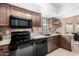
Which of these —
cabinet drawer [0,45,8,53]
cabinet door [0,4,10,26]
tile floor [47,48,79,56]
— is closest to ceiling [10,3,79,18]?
cabinet door [0,4,10,26]

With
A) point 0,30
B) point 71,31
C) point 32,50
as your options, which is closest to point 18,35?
point 0,30

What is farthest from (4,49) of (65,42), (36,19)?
(65,42)

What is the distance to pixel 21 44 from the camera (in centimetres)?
183

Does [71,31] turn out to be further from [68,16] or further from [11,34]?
[11,34]

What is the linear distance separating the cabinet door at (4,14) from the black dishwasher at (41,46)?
0.75m

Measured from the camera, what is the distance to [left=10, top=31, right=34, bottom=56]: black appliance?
5.72 ft

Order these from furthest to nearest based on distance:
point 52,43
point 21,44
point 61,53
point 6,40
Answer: point 52,43 → point 61,53 → point 21,44 → point 6,40

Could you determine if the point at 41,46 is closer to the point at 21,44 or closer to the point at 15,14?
the point at 21,44

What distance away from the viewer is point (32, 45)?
6.63 feet

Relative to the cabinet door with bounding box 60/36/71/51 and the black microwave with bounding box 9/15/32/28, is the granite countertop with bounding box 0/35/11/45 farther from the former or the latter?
the cabinet door with bounding box 60/36/71/51

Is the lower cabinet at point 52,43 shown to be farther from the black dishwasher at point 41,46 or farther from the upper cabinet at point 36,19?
the upper cabinet at point 36,19

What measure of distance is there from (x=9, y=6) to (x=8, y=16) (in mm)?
195

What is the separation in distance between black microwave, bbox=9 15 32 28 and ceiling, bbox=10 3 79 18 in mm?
249

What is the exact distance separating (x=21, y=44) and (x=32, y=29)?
369 mm
